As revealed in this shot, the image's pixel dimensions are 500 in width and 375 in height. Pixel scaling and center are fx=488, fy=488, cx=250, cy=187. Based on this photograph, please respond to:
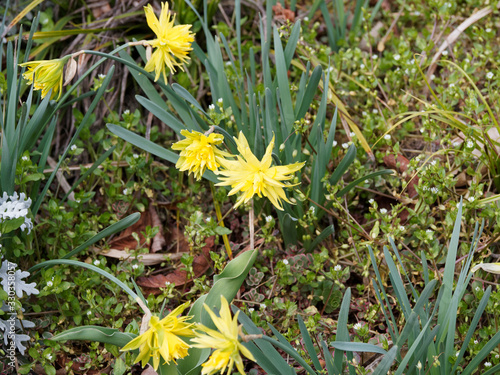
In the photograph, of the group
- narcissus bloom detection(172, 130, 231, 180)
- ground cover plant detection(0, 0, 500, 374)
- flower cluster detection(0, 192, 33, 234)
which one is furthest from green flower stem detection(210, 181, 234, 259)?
flower cluster detection(0, 192, 33, 234)

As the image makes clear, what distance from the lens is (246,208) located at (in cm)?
192

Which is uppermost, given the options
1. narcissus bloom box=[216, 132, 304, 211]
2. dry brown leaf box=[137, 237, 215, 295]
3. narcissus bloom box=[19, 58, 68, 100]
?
narcissus bloom box=[19, 58, 68, 100]

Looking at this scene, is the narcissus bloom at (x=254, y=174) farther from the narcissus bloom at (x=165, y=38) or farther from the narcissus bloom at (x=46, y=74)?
the narcissus bloom at (x=46, y=74)

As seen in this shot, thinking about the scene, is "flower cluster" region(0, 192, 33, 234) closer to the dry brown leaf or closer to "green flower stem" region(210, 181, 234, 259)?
the dry brown leaf

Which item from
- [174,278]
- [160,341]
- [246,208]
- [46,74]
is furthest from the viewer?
[174,278]

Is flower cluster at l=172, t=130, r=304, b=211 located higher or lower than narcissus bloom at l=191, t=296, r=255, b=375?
higher

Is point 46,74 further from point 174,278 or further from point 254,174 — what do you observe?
point 174,278

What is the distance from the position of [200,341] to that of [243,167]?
0.56 meters

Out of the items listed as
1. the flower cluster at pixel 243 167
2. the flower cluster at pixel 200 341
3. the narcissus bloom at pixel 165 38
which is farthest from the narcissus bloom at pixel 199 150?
the flower cluster at pixel 200 341

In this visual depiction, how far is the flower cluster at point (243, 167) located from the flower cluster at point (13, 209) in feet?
1.89

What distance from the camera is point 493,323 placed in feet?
5.78

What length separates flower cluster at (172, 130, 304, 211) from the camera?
1.46m

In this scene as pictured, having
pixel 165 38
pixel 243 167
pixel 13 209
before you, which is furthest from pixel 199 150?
pixel 13 209

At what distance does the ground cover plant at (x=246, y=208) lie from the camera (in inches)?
57.4
